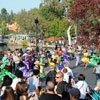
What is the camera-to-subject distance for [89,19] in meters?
11.3

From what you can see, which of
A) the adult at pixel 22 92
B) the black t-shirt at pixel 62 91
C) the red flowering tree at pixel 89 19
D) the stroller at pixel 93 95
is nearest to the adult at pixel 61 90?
the black t-shirt at pixel 62 91

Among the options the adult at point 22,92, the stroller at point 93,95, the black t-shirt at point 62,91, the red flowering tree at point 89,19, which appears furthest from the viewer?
the red flowering tree at point 89,19

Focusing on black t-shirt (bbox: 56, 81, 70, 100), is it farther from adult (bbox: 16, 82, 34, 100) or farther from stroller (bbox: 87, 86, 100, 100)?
stroller (bbox: 87, 86, 100, 100)

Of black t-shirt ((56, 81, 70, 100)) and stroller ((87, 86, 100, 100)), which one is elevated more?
black t-shirt ((56, 81, 70, 100))

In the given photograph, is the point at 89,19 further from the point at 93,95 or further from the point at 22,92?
the point at 22,92

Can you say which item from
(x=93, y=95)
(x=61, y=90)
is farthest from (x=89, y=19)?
(x=61, y=90)

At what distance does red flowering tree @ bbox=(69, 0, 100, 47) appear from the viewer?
1086 cm

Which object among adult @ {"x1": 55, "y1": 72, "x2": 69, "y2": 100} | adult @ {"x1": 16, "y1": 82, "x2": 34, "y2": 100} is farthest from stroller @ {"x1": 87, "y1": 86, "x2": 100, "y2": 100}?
adult @ {"x1": 16, "y1": 82, "x2": 34, "y2": 100}

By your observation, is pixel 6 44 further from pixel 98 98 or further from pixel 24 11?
pixel 98 98

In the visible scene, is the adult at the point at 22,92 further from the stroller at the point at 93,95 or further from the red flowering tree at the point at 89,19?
the red flowering tree at the point at 89,19

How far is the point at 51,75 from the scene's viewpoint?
28.5 ft

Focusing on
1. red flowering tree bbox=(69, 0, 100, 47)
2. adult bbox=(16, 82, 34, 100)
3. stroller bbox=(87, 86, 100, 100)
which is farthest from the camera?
red flowering tree bbox=(69, 0, 100, 47)

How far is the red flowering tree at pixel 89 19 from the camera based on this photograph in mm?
10859

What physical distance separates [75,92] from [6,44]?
2647 inches
